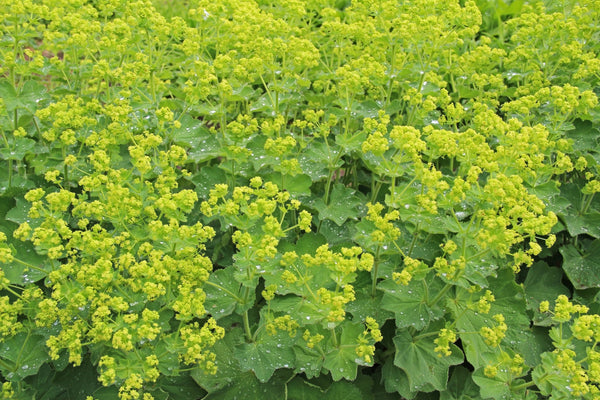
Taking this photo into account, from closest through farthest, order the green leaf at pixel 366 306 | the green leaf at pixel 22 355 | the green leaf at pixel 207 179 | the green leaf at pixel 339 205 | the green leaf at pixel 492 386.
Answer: the green leaf at pixel 492 386
the green leaf at pixel 22 355
the green leaf at pixel 366 306
the green leaf at pixel 339 205
the green leaf at pixel 207 179

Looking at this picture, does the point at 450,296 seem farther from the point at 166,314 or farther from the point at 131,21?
the point at 131,21

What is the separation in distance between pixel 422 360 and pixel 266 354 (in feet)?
3.04

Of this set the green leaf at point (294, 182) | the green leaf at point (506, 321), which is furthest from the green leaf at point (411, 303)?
the green leaf at point (294, 182)

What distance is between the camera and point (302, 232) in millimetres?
4043

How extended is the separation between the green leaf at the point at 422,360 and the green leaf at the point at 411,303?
0.52 feet

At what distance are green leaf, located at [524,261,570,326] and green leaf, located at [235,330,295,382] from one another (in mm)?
1730

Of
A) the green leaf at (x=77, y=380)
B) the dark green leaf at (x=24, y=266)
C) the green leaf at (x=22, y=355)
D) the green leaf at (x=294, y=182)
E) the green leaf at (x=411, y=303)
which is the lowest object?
the green leaf at (x=77, y=380)

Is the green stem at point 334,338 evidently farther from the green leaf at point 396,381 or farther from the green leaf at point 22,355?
the green leaf at point 22,355

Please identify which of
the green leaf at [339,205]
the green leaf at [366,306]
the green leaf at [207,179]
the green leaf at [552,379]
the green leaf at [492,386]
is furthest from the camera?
the green leaf at [207,179]

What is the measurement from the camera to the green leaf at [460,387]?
11.1 feet

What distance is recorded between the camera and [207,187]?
3.87m

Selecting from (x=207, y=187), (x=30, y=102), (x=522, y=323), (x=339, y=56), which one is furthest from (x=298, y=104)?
(x=522, y=323)

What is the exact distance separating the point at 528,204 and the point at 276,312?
1.60 meters

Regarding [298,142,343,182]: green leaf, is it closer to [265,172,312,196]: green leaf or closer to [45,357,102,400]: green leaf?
[265,172,312,196]: green leaf
